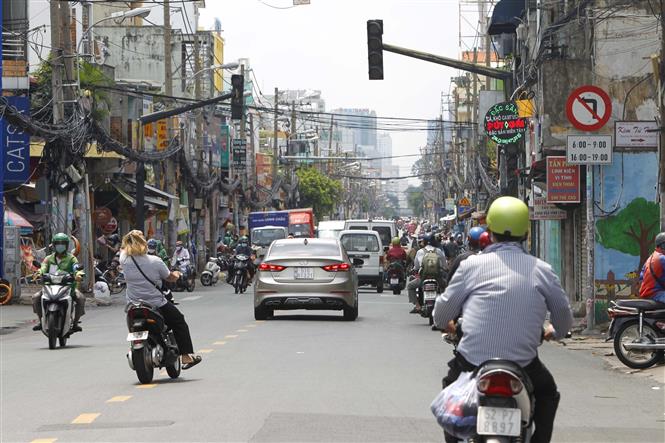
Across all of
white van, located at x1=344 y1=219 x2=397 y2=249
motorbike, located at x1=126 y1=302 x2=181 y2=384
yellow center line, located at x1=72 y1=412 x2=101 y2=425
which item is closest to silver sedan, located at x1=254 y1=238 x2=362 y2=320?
Result: motorbike, located at x1=126 y1=302 x2=181 y2=384

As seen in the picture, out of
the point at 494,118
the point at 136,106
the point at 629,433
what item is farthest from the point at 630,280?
the point at 136,106

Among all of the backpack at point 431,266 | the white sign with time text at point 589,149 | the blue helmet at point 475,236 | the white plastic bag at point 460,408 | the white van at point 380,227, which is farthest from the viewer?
the white van at point 380,227

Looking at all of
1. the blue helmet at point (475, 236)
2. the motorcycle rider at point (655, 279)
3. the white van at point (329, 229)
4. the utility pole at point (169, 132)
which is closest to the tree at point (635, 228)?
the motorcycle rider at point (655, 279)

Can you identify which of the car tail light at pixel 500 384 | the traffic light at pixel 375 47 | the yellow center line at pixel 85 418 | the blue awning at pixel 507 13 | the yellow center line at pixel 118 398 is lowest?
the yellow center line at pixel 118 398

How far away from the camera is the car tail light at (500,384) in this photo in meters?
6.74

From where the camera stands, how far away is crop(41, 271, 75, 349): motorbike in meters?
20.0

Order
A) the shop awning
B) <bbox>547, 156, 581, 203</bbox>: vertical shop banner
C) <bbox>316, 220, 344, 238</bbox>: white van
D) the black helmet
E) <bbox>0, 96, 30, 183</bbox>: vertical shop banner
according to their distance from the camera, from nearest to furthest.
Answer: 1. the black helmet
2. <bbox>547, 156, 581, 203</bbox>: vertical shop banner
3. <bbox>0, 96, 30, 183</bbox>: vertical shop banner
4. the shop awning
5. <bbox>316, 220, 344, 238</bbox>: white van

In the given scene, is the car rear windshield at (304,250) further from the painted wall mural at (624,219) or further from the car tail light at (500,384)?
the car tail light at (500,384)

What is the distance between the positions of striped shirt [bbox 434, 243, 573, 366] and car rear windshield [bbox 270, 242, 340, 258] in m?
18.2

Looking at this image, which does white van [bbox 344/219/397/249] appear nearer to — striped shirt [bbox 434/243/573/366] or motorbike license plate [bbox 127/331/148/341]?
motorbike license plate [bbox 127/331/148/341]

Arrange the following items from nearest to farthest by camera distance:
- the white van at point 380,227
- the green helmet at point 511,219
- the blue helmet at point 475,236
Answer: the green helmet at point 511,219, the blue helmet at point 475,236, the white van at point 380,227

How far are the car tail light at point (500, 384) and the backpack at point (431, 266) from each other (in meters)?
17.2

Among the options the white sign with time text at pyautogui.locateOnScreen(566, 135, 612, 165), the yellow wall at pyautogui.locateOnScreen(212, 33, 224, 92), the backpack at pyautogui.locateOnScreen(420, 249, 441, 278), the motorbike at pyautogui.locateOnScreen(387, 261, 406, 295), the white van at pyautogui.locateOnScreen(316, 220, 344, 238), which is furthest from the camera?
the yellow wall at pyautogui.locateOnScreen(212, 33, 224, 92)

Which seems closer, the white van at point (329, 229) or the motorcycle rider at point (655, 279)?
the motorcycle rider at point (655, 279)
